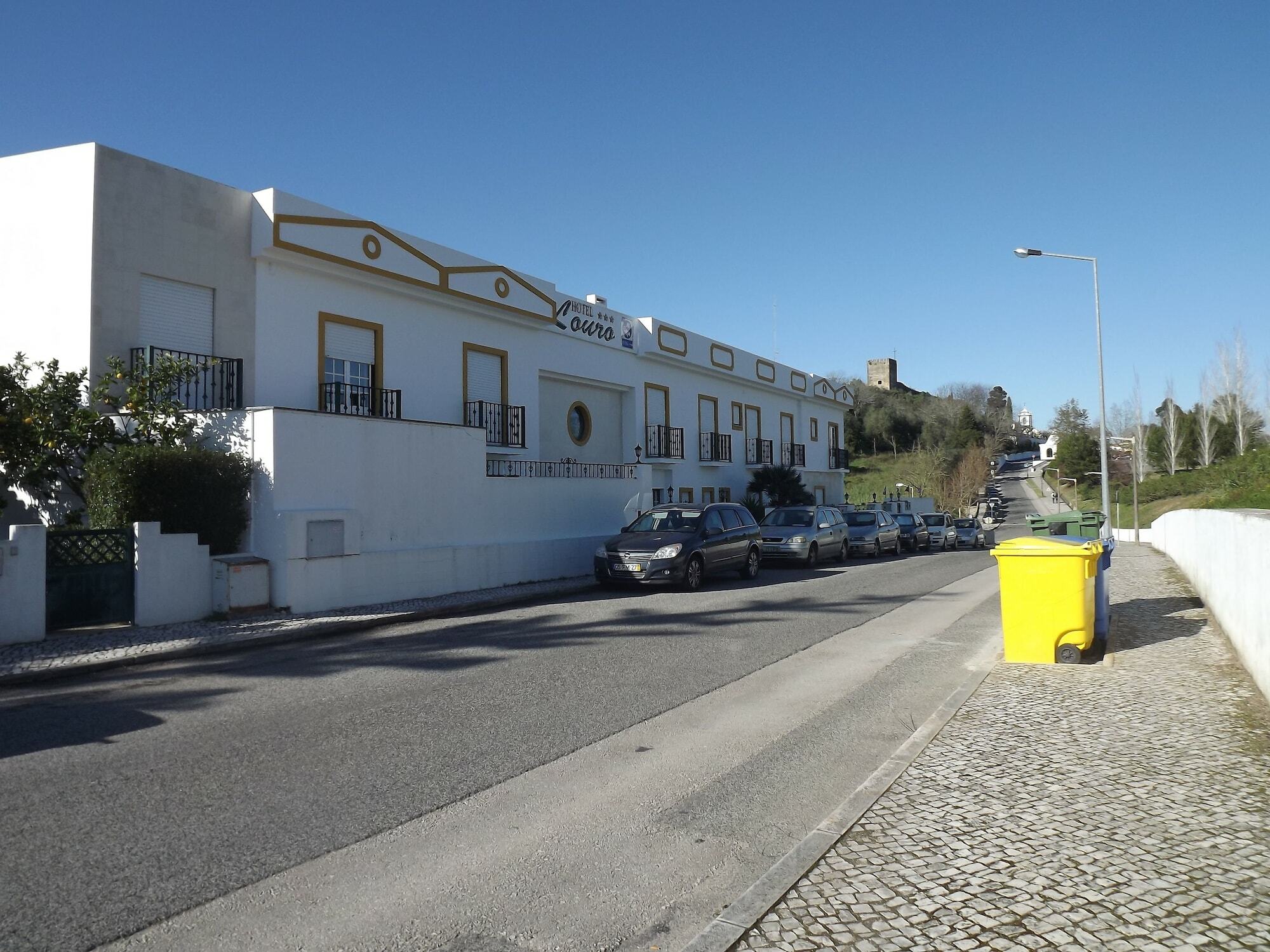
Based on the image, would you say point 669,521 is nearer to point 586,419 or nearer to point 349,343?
point 349,343

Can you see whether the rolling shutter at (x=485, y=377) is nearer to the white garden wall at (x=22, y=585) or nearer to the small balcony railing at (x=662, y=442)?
the small balcony railing at (x=662, y=442)

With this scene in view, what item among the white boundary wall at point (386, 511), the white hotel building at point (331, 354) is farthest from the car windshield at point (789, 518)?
the white boundary wall at point (386, 511)

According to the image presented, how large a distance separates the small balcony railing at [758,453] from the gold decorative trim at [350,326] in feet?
62.5

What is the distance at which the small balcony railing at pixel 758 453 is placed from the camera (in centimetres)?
3581

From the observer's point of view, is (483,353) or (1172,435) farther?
(1172,435)

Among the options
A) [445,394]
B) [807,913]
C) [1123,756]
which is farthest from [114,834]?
[445,394]

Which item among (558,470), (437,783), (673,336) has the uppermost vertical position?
(673,336)

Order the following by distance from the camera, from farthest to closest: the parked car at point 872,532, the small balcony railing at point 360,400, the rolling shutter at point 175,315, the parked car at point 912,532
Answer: the parked car at point 912,532
the parked car at point 872,532
the small balcony railing at point 360,400
the rolling shutter at point 175,315

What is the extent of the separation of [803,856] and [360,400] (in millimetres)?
16099

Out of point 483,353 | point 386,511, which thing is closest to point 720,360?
point 483,353

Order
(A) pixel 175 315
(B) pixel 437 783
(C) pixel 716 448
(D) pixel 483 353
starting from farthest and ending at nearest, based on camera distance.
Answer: (C) pixel 716 448 < (D) pixel 483 353 < (A) pixel 175 315 < (B) pixel 437 783

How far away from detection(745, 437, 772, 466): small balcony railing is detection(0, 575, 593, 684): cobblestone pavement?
2175 cm

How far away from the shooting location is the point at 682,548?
16.7 meters

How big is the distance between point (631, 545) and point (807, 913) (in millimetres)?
13220
